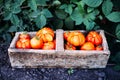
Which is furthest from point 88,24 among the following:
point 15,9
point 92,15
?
point 15,9

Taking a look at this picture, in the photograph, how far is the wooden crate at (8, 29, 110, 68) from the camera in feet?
6.79

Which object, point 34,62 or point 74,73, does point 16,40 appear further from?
point 74,73

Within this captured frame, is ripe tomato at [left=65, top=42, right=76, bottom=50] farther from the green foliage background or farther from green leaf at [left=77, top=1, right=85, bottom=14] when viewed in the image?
green leaf at [left=77, top=1, right=85, bottom=14]

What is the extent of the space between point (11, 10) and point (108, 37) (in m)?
1.03

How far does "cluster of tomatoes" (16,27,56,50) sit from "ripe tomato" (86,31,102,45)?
304mm

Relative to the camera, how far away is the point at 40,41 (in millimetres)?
2125

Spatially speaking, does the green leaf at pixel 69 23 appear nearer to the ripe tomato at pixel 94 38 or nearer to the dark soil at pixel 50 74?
the ripe tomato at pixel 94 38

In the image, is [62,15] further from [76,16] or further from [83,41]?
[83,41]

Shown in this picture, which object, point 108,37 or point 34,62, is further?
point 108,37

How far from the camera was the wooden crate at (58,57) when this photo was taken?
6.79 feet

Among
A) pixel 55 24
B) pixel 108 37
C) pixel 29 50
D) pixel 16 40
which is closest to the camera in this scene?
pixel 29 50

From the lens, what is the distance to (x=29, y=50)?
6.79ft

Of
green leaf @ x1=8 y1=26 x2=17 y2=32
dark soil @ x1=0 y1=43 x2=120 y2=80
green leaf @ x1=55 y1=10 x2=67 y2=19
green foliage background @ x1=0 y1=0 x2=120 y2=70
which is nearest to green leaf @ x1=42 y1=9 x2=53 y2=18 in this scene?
green foliage background @ x1=0 y1=0 x2=120 y2=70

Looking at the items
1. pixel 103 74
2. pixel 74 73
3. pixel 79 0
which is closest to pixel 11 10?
pixel 79 0
